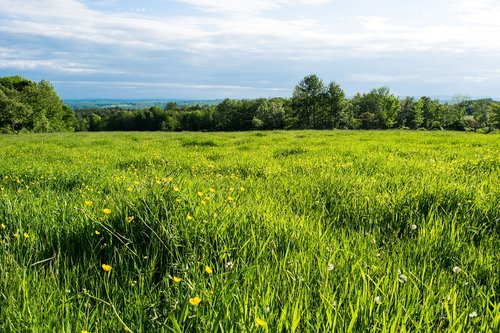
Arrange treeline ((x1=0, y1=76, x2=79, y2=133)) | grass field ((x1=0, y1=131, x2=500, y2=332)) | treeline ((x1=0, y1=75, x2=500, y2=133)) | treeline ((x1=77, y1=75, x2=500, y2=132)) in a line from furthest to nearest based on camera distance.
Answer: treeline ((x1=77, y1=75, x2=500, y2=132))
treeline ((x1=0, y1=75, x2=500, y2=133))
treeline ((x1=0, y1=76, x2=79, y2=133))
grass field ((x1=0, y1=131, x2=500, y2=332))

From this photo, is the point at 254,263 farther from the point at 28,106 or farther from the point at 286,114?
the point at 286,114

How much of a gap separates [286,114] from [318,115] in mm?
11515

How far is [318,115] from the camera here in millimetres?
100688

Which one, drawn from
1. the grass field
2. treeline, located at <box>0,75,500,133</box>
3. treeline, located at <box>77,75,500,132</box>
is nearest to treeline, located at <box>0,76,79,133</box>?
treeline, located at <box>0,75,500,133</box>

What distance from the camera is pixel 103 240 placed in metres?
3.13

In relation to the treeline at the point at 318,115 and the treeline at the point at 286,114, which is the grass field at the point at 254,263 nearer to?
the treeline at the point at 286,114

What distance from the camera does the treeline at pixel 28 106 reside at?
62.0 meters

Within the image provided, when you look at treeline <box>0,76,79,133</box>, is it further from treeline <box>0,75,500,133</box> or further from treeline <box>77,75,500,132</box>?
treeline <box>77,75,500,132</box>

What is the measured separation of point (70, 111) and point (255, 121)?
5478 centimetres

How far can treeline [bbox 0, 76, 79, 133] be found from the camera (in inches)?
2440

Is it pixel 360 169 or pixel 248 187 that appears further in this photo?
pixel 360 169

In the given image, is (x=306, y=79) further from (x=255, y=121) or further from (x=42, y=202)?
(x=42, y=202)

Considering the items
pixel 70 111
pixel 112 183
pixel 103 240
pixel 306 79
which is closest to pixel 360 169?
pixel 112 183

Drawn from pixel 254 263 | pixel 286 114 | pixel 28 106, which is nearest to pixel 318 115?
pixel 286 114
